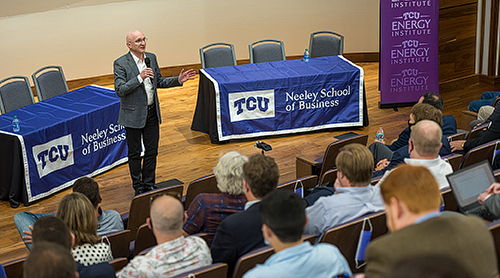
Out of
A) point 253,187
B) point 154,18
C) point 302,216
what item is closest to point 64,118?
point 253,187

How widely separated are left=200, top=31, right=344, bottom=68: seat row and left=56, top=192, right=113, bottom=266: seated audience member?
4366 millimetres

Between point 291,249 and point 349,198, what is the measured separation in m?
0.87

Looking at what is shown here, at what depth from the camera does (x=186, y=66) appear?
9195 mm

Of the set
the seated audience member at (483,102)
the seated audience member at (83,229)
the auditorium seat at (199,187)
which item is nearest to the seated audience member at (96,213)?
the seated audience member at (83,229)

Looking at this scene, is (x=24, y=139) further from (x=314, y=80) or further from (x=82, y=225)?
(x=314, y=80)

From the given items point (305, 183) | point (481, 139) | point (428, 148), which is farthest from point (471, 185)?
point (481, 139)

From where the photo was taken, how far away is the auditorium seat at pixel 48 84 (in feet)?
19.0

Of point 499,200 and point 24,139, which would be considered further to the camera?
point 24,139

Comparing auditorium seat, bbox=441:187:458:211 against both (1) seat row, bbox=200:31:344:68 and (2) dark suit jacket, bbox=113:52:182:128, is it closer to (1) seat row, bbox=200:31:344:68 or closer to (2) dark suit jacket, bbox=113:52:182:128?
(2) dark suit jacket, bbox=113:52:182:128

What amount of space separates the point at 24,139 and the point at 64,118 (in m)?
0.51

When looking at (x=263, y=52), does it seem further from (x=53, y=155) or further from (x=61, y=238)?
(x=61, y=238)

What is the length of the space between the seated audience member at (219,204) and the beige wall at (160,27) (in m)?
6.60

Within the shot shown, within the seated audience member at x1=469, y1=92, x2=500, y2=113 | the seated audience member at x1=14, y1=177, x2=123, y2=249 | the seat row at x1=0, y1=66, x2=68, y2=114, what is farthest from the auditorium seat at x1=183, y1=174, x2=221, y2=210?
the seated audience member at x1=469, y1=92, x2=500, y2=113

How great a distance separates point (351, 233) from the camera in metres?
2.34
